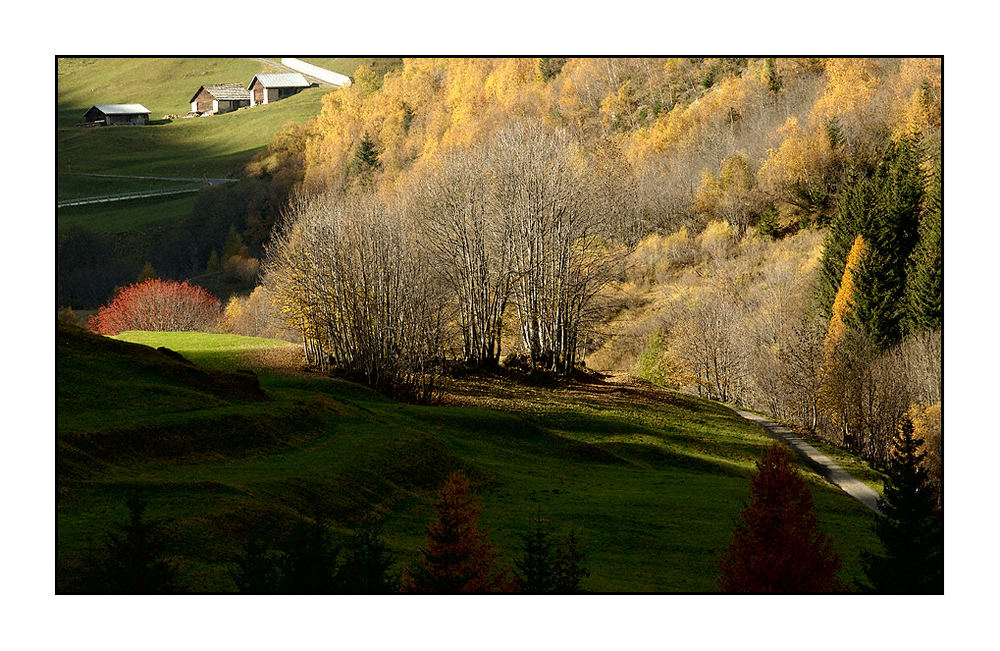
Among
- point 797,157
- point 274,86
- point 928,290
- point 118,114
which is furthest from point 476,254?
point 797,157

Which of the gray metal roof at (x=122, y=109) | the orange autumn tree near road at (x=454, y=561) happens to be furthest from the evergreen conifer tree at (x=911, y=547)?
the gray metal roof at (x=122, y=109)

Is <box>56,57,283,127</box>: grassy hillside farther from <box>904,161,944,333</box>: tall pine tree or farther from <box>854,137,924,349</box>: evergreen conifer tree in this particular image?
<box>854,137,924,349</box>: evergreen conifer tree

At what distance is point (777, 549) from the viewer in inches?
595

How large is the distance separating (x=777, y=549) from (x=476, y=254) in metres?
31.0

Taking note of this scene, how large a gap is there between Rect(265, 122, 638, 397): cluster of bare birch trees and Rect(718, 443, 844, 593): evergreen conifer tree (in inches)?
→ 836

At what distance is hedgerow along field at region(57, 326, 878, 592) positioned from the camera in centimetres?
1544

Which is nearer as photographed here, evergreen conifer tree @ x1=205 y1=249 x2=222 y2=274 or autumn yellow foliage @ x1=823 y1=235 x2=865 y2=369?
autumn yellow foliage @ x1=823 y1=235 x2=865 y2=369

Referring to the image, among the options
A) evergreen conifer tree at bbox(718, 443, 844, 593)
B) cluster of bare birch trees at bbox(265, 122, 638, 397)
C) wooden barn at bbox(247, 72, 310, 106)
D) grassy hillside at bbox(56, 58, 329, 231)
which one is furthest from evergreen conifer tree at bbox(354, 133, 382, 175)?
evergreen conifer tree at bbox(718, 443, 844, 593)

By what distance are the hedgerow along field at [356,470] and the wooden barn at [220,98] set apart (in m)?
6.84

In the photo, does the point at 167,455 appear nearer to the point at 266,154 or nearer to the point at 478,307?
the point at 266,154

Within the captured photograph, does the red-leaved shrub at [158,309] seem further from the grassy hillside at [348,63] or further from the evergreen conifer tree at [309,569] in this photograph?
the evergreen conifer tree at [309,569]

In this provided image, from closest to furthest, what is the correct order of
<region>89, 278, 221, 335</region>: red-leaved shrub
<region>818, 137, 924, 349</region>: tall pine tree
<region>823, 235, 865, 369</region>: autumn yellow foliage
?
<region>818, 137, 924, 349</region>: tall pine tree
<region>823, 235, 865, 369</region>: autumn yellow foliage
<region>89, 278, 221, 335</region>: red-leaved shrub

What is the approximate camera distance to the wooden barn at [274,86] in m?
22.2

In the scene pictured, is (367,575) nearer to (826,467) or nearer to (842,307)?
(826,467)
